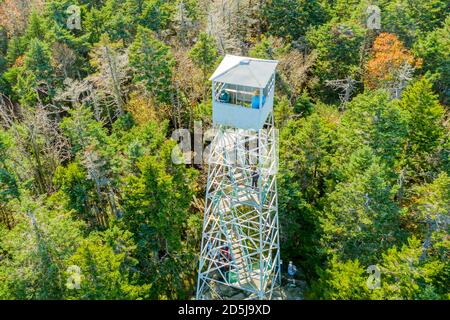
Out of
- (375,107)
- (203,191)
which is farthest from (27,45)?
(375,107)

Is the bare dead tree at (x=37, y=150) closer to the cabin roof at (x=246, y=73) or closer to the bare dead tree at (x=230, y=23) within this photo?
the cabin roof at (x=246, y=73)

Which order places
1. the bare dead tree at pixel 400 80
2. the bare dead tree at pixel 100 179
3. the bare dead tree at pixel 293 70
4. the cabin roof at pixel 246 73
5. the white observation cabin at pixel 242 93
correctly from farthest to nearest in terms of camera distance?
1. the bare dead tree at pixel 293 70
2. the bare dead tree at pixel 400 80
3. the bare dead tree at pixel 100 179
4. the white observation cabin at pixel 242 93
5. the cabin roof at pixel 246 73

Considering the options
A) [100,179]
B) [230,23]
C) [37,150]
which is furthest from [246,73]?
[230,23]

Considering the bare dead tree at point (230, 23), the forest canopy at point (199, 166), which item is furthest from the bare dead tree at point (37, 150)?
the bare dead tree at point (230, 23)

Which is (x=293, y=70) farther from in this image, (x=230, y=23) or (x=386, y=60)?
(x=230, y=23)

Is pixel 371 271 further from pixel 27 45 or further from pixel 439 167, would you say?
pixel 27 45
